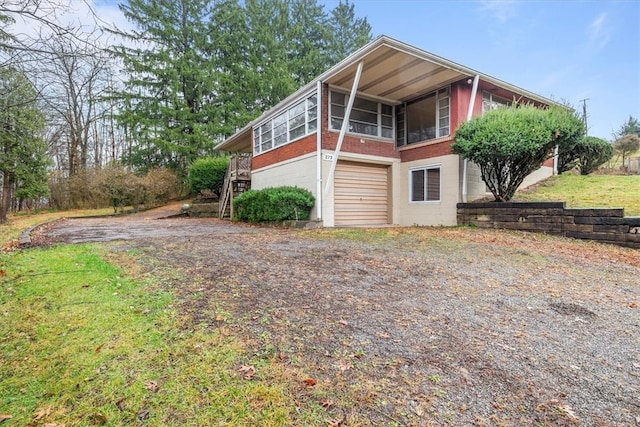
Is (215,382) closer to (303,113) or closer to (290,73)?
(303,113)

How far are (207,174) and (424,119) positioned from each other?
13.5 metres

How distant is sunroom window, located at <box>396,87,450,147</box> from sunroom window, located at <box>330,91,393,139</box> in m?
0.48

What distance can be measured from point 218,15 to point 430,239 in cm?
2508

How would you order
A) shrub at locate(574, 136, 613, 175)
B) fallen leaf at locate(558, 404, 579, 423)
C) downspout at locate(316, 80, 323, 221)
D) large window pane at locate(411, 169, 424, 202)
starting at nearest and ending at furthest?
fallen leaf at locate(558, 404, 579, 423)
downspout at locate(316, 80, 323, 221)
large window pane at locate(411, 169, 424, 202)
shrub at locate(574, 136, 613, 175)

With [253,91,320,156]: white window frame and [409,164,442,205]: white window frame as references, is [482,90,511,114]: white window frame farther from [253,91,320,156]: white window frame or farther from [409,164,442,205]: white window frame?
[253,91,320,156]: white window frame

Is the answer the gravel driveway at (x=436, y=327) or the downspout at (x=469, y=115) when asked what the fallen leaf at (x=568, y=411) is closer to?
the gravel driveway at (x=436, y=327)

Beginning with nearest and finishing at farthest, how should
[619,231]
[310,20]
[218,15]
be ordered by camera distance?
[619,231], [218,15], [310,20]

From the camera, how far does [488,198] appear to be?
11.2m

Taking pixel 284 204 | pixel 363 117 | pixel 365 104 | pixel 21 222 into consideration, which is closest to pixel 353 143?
pixel 363 117

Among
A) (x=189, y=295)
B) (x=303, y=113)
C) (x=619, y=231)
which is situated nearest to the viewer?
A: (x=189, y=295)

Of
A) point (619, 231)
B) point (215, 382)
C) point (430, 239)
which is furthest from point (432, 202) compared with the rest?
point (215, 382)

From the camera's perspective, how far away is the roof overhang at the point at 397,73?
29.9ft

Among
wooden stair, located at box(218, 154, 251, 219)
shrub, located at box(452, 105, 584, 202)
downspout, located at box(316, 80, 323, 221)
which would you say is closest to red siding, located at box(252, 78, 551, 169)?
downspout, located at box(316, 80, 323, 221)

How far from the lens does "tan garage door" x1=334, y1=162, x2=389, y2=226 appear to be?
474 inches
